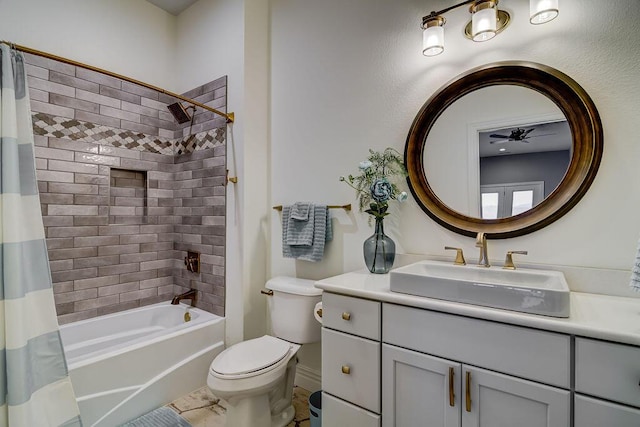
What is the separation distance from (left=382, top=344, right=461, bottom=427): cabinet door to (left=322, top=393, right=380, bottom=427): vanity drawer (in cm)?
7

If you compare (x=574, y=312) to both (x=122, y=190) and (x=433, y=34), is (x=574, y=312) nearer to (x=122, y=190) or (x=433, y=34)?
(x=433, y=34)

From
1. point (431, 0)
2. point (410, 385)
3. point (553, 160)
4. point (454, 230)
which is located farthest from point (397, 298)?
point (431, 0)

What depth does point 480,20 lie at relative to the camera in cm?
139

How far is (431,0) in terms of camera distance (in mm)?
1637

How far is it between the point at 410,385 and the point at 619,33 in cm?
166

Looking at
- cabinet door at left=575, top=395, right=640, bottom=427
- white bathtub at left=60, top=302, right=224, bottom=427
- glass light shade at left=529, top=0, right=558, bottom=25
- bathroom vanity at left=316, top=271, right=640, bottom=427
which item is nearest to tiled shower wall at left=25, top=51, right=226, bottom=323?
white bathtub at left=60, top=302, right=224, bottom=427

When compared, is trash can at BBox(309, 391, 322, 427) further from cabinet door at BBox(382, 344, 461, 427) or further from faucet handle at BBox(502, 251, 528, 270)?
faucet handle at BBox(502, 251, 528, 270)

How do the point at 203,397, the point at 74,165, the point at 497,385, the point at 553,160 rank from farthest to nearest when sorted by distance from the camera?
the point at 74,165 → the point at 203,397 → the point at 553,160 → the point at 497,385

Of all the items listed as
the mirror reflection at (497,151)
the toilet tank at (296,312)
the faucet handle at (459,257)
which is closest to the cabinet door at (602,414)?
the faucet handle at (459,257)

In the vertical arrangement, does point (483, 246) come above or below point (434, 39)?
below

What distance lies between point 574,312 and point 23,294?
2079mm

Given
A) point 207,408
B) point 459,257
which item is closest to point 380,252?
point 459,257

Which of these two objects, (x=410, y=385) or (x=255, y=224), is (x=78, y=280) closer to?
(x=255, y=224)

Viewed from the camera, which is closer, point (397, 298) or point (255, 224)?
point (397, 298)
